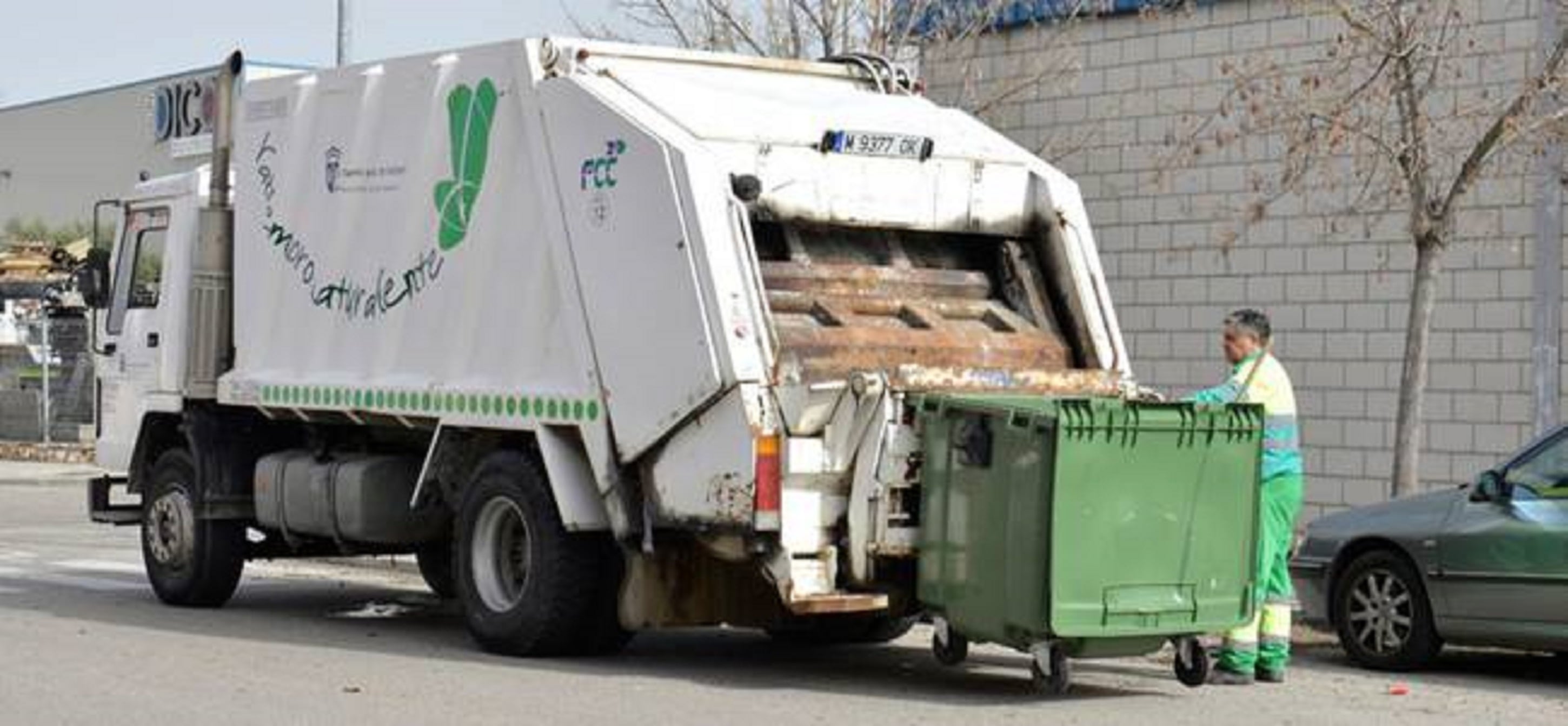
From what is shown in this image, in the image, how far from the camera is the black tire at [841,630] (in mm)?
11992

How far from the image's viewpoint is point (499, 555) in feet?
38.3

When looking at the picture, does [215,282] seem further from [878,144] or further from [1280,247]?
[1280,247]

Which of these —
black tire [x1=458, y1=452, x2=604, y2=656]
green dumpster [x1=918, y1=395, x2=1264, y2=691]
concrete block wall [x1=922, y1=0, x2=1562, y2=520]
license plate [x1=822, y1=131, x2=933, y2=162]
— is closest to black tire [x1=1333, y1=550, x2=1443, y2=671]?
green dumpster [x1=918, y1=395, x2=1264, y2=691]

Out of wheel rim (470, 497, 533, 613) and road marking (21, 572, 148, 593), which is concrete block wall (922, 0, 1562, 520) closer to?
wheel rim (470, 497, 533, 613)

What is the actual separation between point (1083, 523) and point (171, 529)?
6.53m

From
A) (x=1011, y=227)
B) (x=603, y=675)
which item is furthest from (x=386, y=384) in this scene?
(x=1011, y=227)

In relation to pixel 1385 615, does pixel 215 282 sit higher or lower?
higher

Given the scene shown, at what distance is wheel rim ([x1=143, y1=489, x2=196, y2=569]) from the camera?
45.5 ft

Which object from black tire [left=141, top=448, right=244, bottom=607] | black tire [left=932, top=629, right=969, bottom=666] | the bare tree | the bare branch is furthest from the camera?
the bare tree

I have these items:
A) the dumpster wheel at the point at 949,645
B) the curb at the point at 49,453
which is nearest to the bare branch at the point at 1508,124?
the dumpster wheel at the point at 949,645

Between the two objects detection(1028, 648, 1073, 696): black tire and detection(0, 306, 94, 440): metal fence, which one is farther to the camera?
detection(0, 306, 94, 440): metal fence

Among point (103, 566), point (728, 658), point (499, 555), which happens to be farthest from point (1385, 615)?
point (103, 566)

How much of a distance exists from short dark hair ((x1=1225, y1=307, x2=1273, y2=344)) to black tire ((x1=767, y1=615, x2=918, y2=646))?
223cm

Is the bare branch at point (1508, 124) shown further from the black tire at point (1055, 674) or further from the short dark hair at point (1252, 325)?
the black tire at point (1055, 674)
